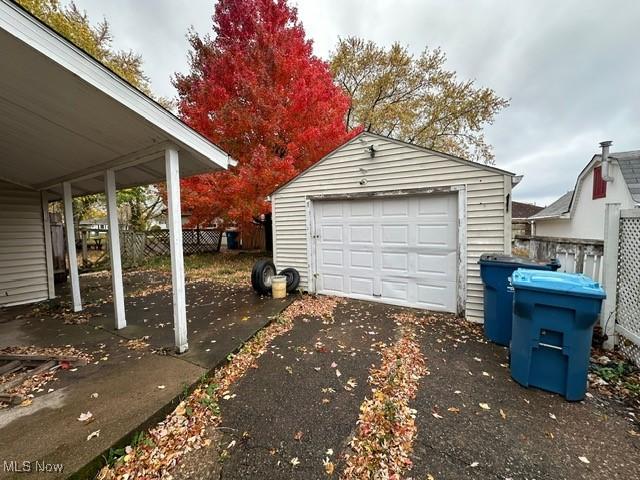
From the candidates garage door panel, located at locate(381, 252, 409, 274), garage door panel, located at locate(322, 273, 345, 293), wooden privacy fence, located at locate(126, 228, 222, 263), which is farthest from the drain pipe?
wooden privacy fence, located at locate(126, 228, 222, 263)

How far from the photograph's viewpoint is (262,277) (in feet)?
17.8

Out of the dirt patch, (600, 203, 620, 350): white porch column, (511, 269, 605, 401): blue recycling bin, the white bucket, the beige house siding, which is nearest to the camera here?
the dirt patch

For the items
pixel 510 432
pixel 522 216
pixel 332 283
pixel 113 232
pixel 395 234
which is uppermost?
pixel 522 216

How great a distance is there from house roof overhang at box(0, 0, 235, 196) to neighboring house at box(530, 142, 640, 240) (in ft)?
34.6

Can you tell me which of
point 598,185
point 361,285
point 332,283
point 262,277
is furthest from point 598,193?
point 262,277

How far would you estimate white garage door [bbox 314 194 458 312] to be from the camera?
432 cm

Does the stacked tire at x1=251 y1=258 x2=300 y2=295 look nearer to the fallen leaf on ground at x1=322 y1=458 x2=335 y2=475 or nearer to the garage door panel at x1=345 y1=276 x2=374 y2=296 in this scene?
the garage door panel at x1=345 y1=276 x2=374 y2=296

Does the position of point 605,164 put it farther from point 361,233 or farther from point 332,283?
point 332,283

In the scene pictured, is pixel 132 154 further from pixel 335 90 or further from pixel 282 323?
pixel 335 90

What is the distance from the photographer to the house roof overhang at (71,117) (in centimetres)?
170

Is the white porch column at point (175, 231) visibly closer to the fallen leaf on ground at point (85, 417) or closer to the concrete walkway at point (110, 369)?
the concrete walkway at point (110, 369)

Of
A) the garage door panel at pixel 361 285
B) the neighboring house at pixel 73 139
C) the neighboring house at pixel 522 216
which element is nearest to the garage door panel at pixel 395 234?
the garage door panel at pixel 361 285

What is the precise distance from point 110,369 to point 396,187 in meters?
4.71

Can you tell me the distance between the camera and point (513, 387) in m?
2.42
